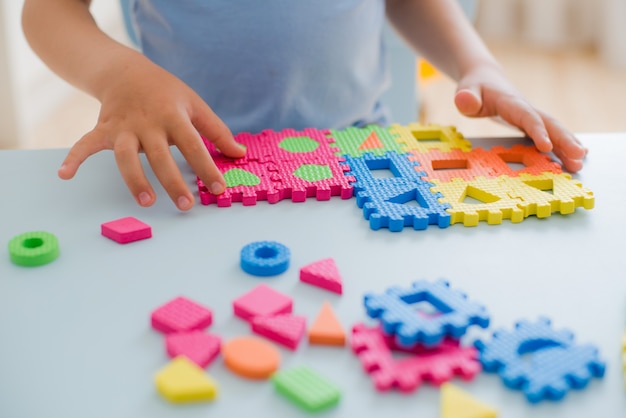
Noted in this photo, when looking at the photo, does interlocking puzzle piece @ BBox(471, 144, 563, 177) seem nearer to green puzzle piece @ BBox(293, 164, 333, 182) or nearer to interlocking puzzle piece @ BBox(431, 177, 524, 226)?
interlocking puzzle piece @ BBox(431, 177, 524, 226)

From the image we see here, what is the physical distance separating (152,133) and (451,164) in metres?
0.30

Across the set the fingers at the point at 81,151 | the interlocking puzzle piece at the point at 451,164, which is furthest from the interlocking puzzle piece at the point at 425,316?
the fingers at the point at 81,151

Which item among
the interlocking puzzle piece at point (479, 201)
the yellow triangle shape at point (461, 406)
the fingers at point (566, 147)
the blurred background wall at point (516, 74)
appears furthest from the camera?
the blurred background wall at point (516, 74)

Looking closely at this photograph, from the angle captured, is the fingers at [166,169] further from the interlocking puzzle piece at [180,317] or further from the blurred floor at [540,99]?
the blurred floor at [540,99]

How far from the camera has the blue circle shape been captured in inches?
20.8

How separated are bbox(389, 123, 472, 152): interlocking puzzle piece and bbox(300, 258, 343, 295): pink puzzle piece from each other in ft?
0.85

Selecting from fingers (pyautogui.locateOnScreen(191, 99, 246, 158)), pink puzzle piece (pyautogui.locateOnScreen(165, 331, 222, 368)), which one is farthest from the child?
pink puzzle piece (pyautogui.locateOnScreen(165, 331, 222, 368))

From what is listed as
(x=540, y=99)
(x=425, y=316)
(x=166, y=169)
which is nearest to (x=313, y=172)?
(x=166, y=169)

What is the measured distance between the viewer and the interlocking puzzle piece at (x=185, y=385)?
1.31 feet

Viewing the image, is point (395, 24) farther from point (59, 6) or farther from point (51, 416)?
point (51, 416)

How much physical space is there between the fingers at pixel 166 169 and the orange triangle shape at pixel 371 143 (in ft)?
0.68

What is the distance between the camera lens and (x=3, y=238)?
59 centimetres

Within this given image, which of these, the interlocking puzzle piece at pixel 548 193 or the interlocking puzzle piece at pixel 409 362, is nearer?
the interlocking puzzle piece at pixel 409 362

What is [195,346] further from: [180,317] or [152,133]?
[152,133]
